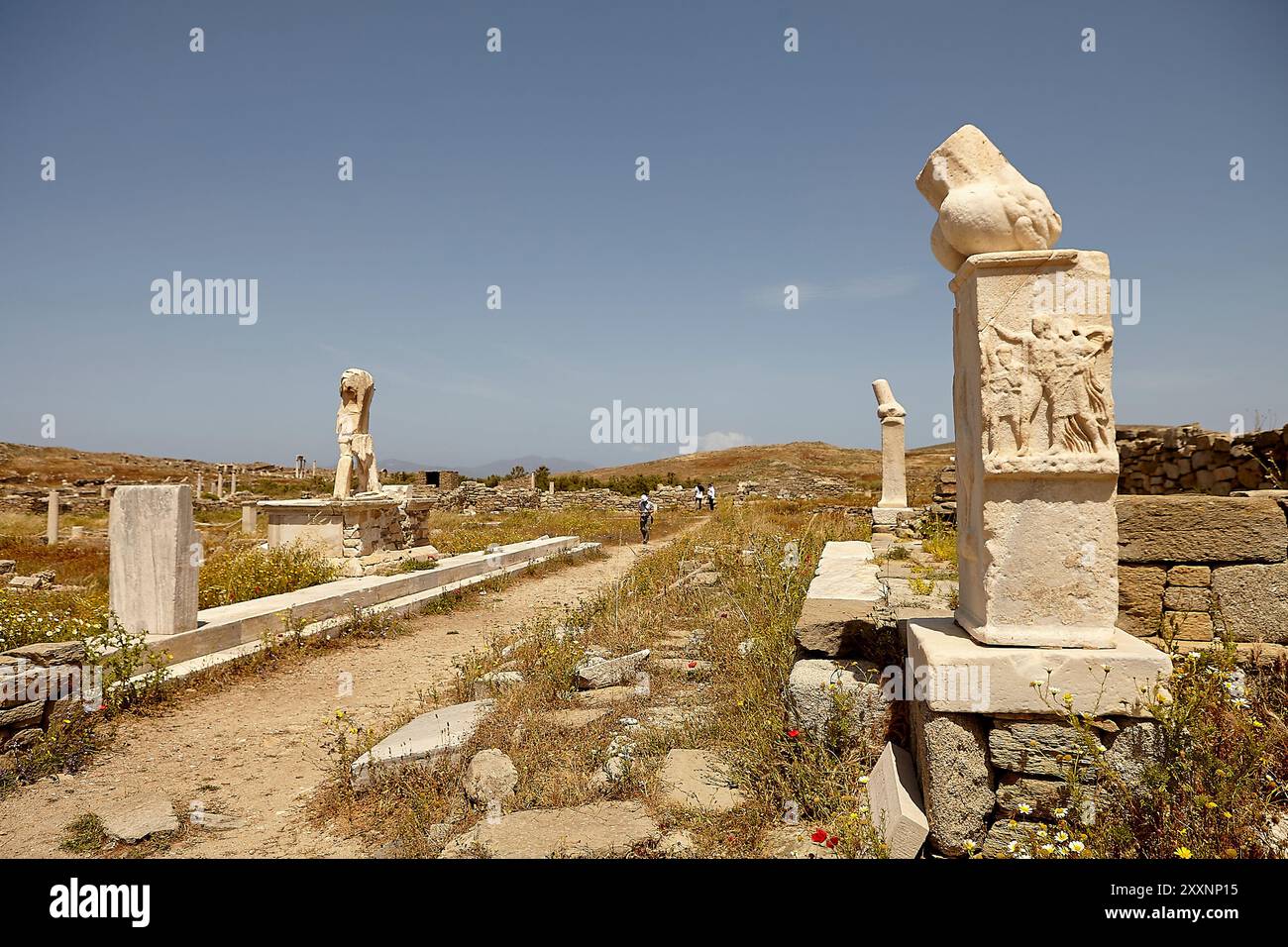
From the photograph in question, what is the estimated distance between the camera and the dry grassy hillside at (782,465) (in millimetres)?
41906

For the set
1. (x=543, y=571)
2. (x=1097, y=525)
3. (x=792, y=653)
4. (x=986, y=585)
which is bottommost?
(x=543, y=571)

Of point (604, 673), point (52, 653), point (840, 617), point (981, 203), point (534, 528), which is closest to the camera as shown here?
point (981, 203)

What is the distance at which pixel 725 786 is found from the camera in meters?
3.38

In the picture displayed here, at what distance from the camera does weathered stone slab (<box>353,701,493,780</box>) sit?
12.8 feet

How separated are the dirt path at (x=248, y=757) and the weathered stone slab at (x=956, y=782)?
101 inches

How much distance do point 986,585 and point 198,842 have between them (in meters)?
3.82

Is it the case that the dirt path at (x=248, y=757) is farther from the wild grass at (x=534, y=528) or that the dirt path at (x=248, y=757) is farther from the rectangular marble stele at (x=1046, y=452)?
the wild grass at (x=534, y=528)

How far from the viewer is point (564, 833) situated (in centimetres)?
304

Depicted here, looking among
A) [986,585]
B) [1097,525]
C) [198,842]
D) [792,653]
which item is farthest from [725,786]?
[198,842]

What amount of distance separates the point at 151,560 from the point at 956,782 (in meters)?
6.42

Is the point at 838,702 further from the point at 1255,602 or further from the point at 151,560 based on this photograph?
the point at 151,560

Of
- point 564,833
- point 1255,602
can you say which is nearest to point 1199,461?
point 1255,602
